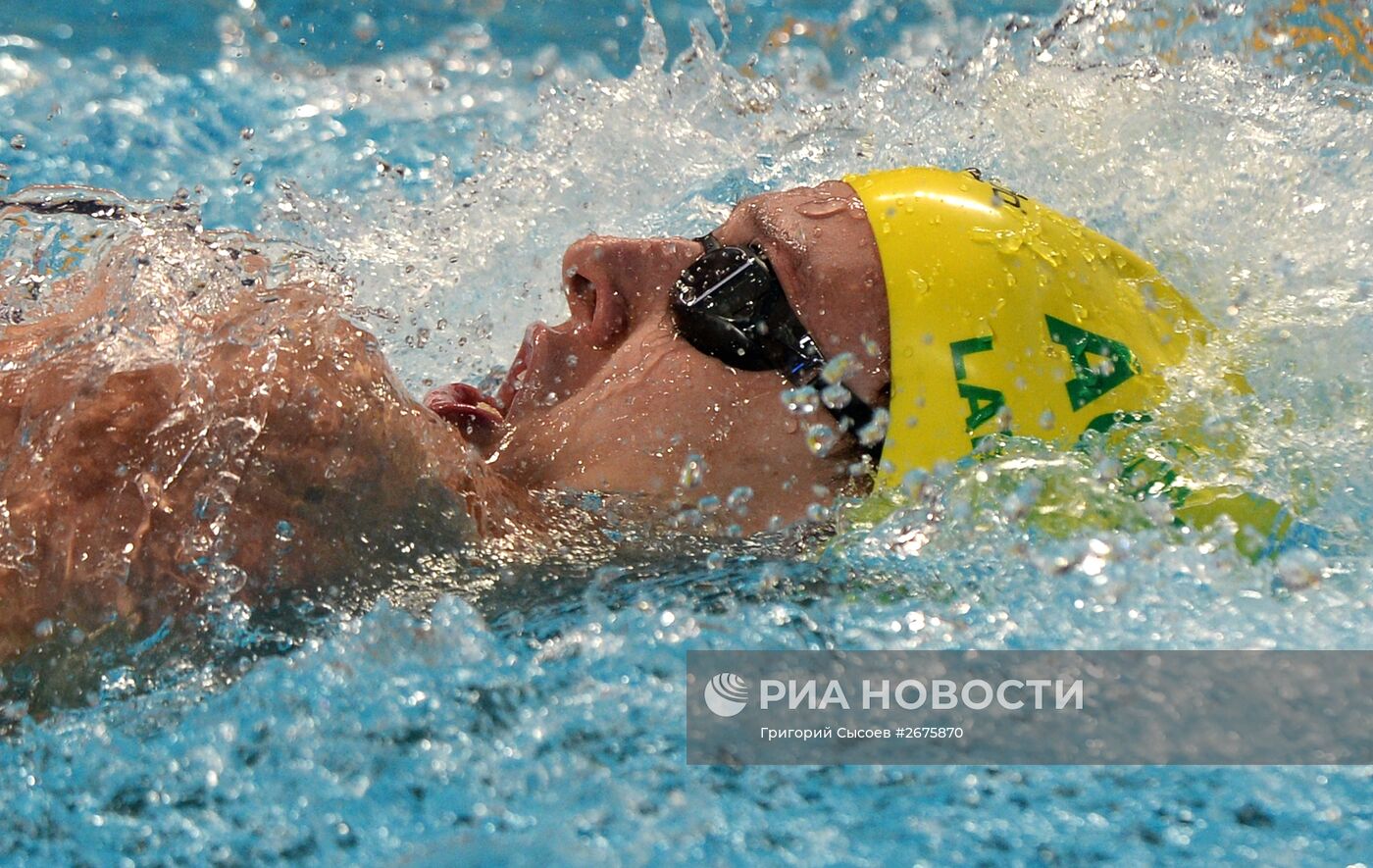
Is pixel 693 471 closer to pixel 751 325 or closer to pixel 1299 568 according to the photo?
pixel 751 325

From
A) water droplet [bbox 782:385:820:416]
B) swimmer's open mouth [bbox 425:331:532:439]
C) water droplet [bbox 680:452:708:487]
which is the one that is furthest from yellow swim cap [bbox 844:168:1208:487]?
swimmer's open mouth [bbox 425:331:532:439]

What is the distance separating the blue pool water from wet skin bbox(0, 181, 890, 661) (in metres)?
0.07

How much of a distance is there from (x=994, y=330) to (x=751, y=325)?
0.34 m

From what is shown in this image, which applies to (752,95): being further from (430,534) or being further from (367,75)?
(430,534)

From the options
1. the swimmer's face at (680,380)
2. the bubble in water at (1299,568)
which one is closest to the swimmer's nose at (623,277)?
the swimmer's face at (680,380)

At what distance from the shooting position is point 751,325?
1756 mm

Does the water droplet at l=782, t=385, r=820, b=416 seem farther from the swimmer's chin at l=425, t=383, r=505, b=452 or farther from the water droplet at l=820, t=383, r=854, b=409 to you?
the swimmer's chin at l=425, t=383, r=505, b=452

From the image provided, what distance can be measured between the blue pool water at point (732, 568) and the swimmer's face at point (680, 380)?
0.34 ft

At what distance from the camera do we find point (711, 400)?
171 cm

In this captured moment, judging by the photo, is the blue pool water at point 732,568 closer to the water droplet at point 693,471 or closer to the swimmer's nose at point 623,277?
the water droplet at point 693,471

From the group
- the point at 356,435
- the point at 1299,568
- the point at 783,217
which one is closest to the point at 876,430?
the point at 783,217

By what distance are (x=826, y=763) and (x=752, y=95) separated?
2401mm

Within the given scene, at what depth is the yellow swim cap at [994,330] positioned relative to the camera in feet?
5.63

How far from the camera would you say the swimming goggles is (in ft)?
5.71
